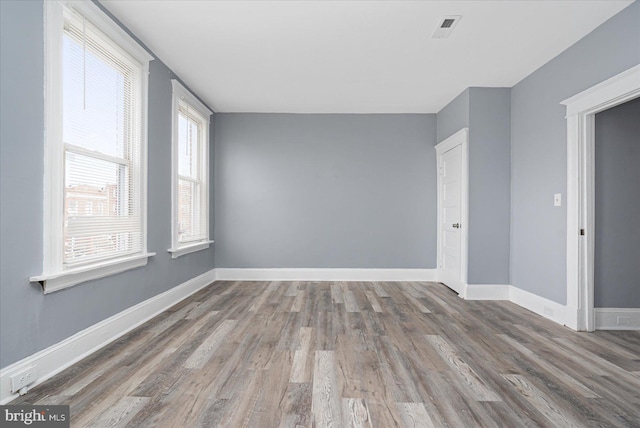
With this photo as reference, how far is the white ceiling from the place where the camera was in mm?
2621

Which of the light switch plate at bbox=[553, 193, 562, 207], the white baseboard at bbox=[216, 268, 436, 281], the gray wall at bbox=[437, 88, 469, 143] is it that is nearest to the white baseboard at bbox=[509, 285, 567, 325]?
the light switch plate at bbox=[553, 193, 562, 207]

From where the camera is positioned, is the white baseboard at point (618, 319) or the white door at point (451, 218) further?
the white door at point (451, 218)

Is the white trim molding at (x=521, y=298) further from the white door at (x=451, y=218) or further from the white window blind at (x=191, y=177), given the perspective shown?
the white window blind at (x=191, y=177)

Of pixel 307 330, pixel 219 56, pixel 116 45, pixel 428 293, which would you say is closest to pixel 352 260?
pixel 428 293

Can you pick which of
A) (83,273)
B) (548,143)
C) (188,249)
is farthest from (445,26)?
(188,249)

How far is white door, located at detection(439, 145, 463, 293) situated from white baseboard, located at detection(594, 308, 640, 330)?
1506 millimetres

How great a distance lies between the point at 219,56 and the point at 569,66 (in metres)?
3.54

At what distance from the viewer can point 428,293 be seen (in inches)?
178

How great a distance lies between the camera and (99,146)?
104 inches

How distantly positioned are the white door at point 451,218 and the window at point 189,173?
3626mm

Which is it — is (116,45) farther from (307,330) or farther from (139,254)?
(307,330)

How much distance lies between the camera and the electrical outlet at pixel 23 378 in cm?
182

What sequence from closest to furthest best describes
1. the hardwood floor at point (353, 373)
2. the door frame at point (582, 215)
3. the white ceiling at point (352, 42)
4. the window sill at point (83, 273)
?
the hardwood floor at point (353, 373)
the window sill at point (83, 273)
the white ceiling at point (352, 42)
the door frame at point (582, 215)

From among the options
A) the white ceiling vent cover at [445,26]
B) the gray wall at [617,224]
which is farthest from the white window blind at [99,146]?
the gray wall at [617,224]
